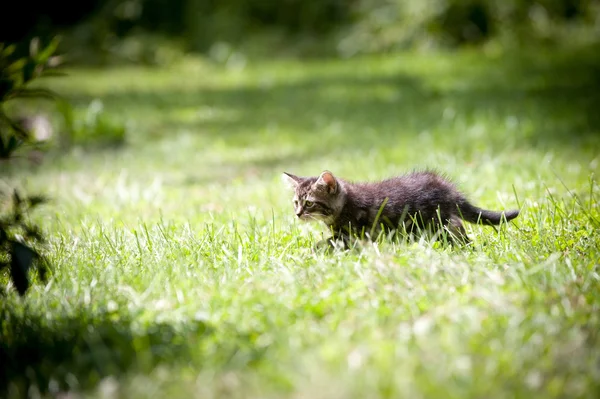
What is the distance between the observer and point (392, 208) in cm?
429

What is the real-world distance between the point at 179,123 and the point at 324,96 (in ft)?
9.92

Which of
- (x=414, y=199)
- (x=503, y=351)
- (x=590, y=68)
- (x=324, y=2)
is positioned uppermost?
(x=324, y=2)

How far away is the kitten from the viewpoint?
14.0 feet

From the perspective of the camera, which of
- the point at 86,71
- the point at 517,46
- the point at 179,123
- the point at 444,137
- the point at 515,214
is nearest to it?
the point at 515,214

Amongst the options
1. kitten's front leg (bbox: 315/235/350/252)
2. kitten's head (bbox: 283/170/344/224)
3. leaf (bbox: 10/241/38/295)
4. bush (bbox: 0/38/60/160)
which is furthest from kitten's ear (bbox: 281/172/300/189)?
leaf (bbox: 10/241/38/295)

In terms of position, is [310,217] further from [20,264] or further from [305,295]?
[20,264]

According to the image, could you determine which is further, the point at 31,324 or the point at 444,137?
the point at 444,137

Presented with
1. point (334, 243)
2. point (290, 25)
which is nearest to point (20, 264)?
point (334, 243)

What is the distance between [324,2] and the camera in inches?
864

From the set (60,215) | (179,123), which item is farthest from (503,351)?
(179,123)

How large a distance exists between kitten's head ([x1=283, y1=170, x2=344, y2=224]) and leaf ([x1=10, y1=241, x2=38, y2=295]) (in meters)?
1.95

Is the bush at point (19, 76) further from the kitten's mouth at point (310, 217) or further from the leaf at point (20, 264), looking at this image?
the kitten's mouth at point (310, 217)

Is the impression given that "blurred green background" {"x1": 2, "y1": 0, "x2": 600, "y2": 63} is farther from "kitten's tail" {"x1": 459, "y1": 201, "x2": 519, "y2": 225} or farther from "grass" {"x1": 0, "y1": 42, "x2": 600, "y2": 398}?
"kitten's tail" {"x1": 459, "y1": 201, "x2": 519, "y2": 225}

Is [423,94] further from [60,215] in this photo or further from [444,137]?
[60,215]
